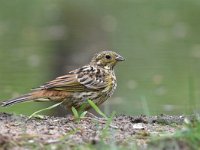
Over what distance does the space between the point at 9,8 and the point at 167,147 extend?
1819 cm

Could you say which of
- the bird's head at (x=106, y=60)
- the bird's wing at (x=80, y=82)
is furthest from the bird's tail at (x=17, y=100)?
the bird's head at (x=106, y=60)

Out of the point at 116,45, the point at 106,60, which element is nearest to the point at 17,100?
the point at 106,60

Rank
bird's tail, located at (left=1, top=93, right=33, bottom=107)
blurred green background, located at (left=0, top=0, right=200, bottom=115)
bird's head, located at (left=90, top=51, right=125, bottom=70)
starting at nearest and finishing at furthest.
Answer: bird's tail, located at (left=1, top=93, right=33, bottom=107) → bird's head, located at (left=90, top=51, right=125, bottom=70) → blurred green background, located at (left=0, top=0, right=200, bottom=115)

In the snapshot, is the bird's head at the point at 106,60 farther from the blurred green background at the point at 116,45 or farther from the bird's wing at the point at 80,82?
the blurred green background at the point at 116,45

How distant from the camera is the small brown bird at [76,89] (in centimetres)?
889

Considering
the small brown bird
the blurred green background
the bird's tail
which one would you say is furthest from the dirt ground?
the blurred green background

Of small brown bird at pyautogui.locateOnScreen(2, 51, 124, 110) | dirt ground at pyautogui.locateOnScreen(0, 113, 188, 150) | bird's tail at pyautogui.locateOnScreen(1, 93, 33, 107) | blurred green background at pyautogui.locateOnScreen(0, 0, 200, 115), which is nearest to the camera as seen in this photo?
dirt ground at pyautogui.locateOnScreen(0, 113, 188, 150)

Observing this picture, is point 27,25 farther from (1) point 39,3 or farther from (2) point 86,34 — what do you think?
(1) point 39,3

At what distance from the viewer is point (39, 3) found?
88.3 feet

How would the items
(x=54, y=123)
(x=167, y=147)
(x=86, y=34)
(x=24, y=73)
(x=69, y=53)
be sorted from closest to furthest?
(x=167, y=147)
(x=54, y=123)
(x=24, y=73)
(x=69, y=53)
(x=86, y=34)

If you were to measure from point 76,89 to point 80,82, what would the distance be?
11cm

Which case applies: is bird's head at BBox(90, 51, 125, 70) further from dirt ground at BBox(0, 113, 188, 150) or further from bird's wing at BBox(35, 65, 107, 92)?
dirt ground at BBox(0, 113, 188, 150)

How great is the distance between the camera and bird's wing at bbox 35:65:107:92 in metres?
8.95

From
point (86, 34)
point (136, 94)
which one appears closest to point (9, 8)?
point (86, 34)
